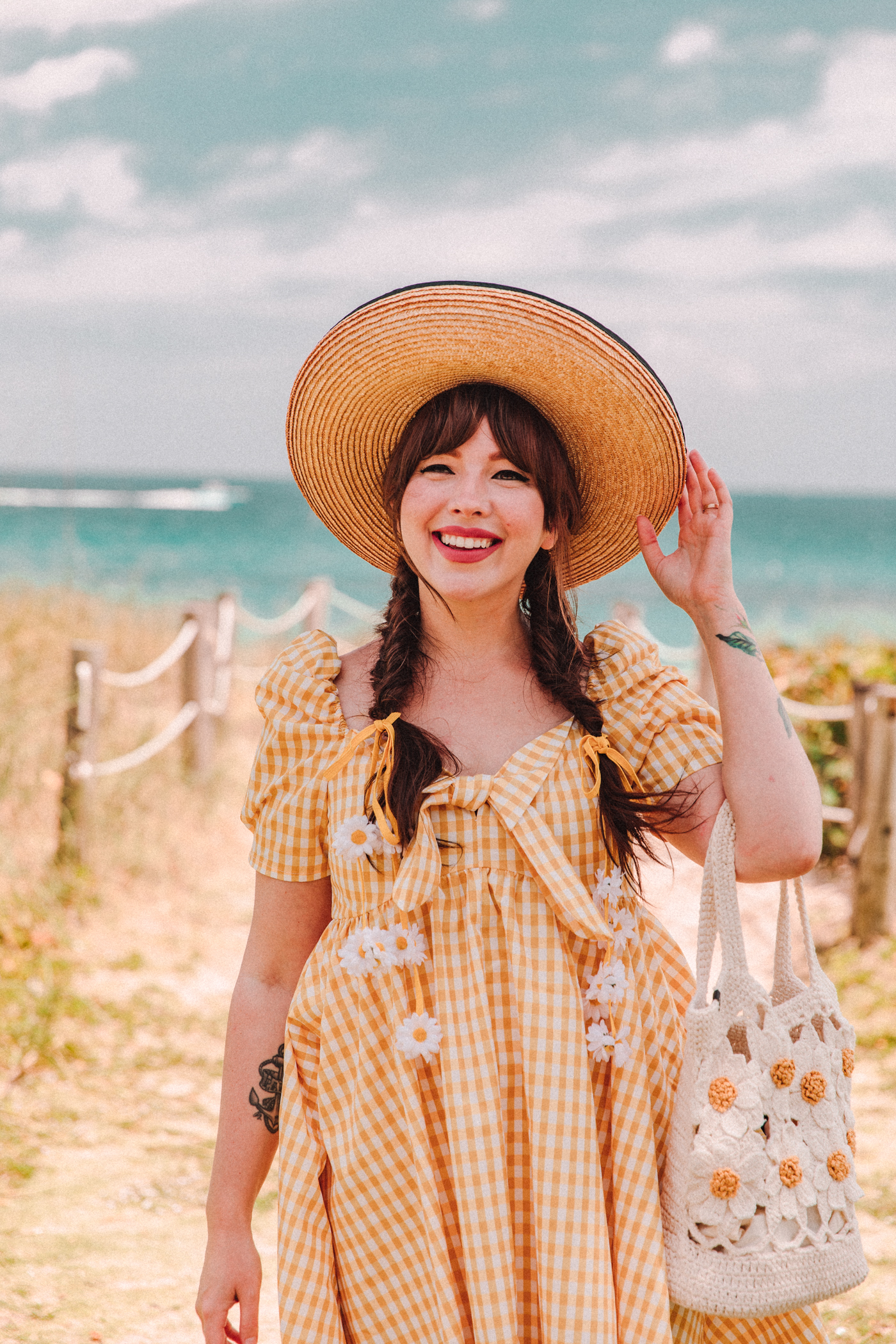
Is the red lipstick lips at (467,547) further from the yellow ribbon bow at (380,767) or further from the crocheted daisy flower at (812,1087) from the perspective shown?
the crocheted daisy flower at (812,1087)

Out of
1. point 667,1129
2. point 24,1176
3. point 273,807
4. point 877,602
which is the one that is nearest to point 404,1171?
point 667,1129

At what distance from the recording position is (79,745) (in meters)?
5.07

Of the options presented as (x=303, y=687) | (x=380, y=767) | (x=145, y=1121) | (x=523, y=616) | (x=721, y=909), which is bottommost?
(x=145, y=1121)

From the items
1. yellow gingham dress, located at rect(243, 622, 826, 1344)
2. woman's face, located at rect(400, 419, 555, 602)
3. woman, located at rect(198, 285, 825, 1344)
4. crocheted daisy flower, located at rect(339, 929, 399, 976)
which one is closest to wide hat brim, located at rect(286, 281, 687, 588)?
woman, located at rect(198, 285, 825, 1344)

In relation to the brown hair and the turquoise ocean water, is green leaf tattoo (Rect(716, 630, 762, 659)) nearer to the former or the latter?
the brown hair

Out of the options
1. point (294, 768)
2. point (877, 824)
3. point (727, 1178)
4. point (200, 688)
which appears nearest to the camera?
point (727, 1178)

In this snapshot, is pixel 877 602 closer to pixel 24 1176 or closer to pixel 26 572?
pixel 26 572

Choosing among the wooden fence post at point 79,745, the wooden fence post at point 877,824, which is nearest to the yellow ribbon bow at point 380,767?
the wooden fence post at point 79,745

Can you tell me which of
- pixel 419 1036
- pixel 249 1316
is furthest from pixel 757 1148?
pixel 249 1316

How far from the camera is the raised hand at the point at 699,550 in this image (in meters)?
1.74

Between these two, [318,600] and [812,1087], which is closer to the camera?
[812,1087]

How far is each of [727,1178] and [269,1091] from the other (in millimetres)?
683

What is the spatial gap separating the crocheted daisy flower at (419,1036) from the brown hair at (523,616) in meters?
0.25

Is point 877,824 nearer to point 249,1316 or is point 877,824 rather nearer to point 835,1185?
point 835,1185
